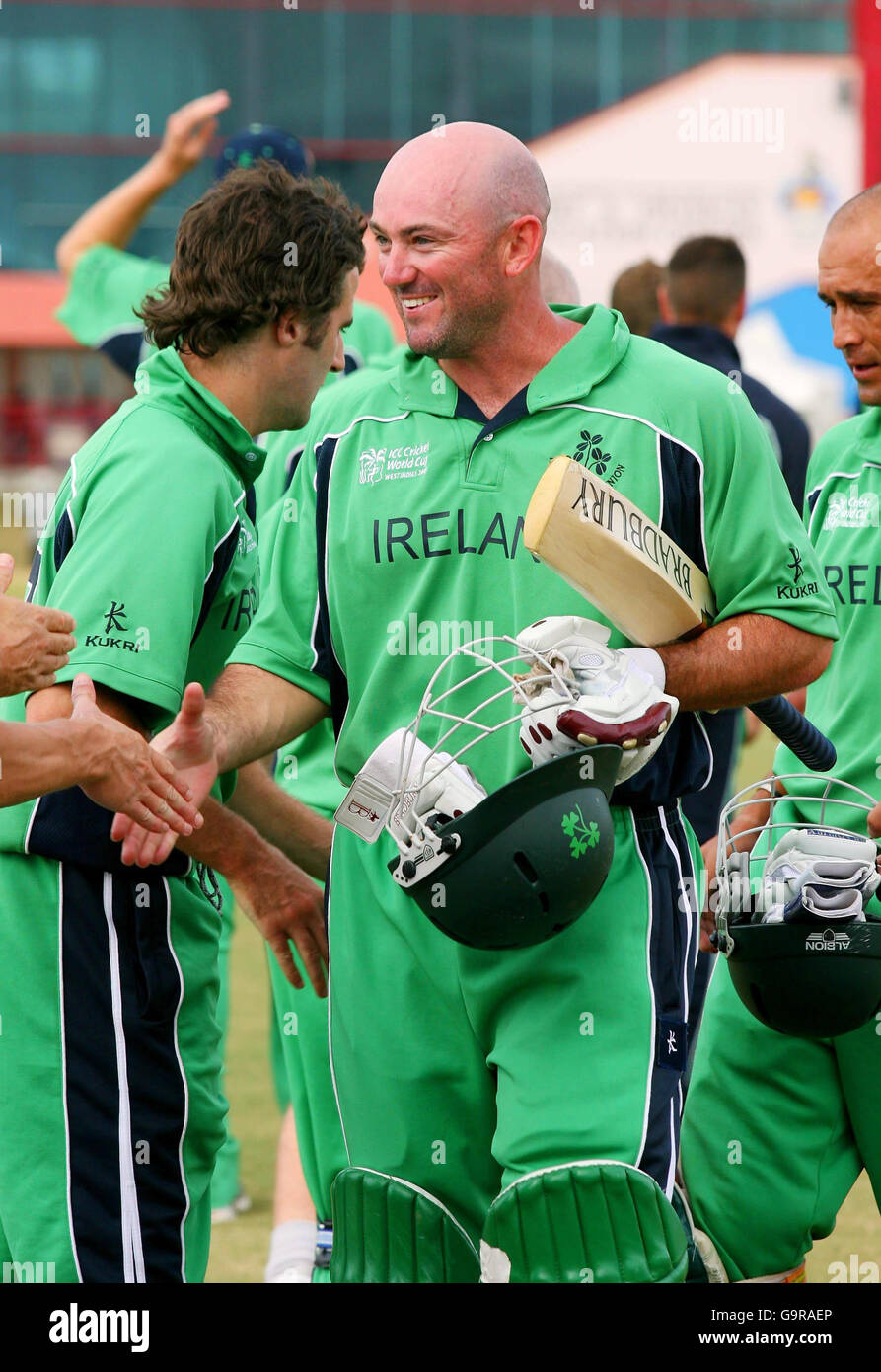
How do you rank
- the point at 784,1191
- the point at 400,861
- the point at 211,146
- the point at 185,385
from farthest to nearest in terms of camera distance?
the point at 211,146
the point at 784,1191
the point at 185,385
the point at 400,861

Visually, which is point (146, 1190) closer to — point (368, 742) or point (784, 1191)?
point (368, 742)

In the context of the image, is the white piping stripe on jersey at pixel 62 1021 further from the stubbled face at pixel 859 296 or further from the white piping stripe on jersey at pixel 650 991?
the stubbled face at pixel 859 296

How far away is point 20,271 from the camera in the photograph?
37.8 meters

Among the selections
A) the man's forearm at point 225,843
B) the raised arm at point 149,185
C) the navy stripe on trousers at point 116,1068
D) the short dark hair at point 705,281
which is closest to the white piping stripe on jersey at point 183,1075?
the navy stripe on trousers at point 116,1068

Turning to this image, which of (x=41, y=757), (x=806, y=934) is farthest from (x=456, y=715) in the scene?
(x=806, y=934)

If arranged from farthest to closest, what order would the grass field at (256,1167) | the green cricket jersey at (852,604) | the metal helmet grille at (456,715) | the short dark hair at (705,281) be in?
the short dark hair at (705,281) < the grass field at (256,1167) < the green cricket jersey at (852,604) < the metal helmet grille at (456,715)

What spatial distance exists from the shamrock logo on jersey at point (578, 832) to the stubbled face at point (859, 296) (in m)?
1.52

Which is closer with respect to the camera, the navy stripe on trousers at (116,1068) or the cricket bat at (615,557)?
the cricket bat at (615,557)

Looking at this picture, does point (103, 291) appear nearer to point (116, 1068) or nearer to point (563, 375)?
point (563, 375)

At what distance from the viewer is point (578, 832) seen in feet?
9.14

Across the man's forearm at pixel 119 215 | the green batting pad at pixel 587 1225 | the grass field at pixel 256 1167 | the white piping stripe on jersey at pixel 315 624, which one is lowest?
the grass field at pixel 256 1167

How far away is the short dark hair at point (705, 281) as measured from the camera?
614 centimetres
